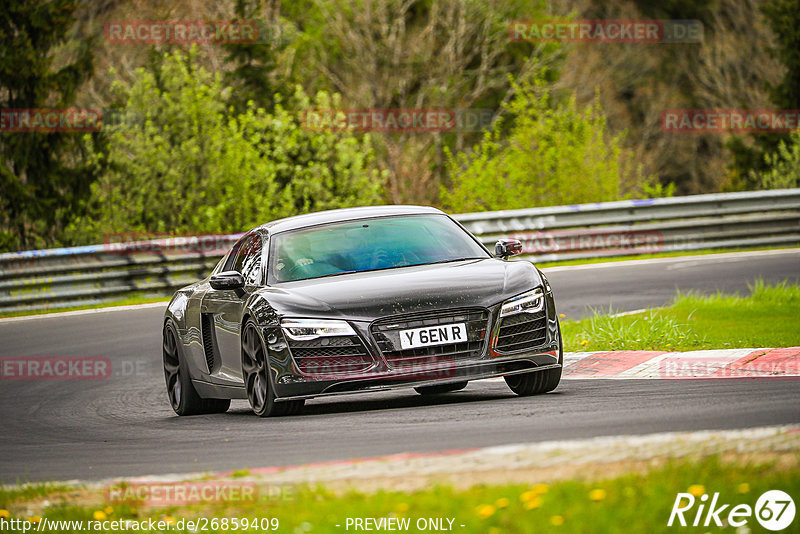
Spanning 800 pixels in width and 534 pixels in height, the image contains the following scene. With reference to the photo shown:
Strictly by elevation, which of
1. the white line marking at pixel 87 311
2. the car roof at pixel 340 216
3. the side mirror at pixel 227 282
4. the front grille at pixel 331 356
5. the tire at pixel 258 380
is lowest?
the white line marking at pixel 87 311

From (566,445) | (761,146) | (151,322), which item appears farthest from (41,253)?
(761,146)

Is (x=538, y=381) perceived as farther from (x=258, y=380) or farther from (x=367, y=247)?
(x=258, y=380)

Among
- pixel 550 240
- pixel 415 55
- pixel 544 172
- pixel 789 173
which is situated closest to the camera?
pixel 550 240

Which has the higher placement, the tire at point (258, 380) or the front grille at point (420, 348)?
the front grille at point (420, 348)

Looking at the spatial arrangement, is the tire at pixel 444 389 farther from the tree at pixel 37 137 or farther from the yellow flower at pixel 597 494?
the tree at pixel 37 137

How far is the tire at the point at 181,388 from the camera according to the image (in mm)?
10938

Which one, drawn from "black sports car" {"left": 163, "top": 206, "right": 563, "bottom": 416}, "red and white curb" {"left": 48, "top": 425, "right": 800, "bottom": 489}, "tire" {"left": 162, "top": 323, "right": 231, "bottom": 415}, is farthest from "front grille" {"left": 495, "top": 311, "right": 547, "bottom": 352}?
"tire" {"left": 162, "top": 323, "right": 231, "bottom": 415}

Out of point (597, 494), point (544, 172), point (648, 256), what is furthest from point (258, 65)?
point (597, 494)

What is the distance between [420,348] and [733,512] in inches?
158

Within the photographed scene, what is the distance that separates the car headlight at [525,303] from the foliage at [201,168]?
1808cm

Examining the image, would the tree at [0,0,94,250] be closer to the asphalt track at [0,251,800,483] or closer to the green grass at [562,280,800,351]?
the asphalt track at [0,251,800,483]

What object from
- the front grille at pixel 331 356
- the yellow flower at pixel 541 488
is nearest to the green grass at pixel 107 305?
the front grille at pixel 331 356

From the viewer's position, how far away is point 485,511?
5059mm

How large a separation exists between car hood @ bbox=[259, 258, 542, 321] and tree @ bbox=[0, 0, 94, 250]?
19696 mm
